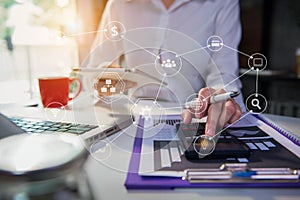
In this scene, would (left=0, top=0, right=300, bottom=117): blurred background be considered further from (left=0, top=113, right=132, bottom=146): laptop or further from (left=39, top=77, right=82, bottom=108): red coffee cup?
(left=0, top=113, right=132, bottom=146): laptop

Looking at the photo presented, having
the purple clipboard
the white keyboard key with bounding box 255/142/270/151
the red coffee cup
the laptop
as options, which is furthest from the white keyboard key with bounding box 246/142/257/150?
the red coffee cup

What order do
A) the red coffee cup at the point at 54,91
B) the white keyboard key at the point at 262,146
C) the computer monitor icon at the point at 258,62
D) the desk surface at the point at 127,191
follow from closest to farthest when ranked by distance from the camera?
the desk surface at the point at 127,191, the white keyboard key at the point at 262,146, the red coffee cup at the point at 54,91, the computer monitor icon at the point at 258,62

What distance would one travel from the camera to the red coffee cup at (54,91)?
28.6 inches

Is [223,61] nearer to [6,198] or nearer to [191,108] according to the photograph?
[191,108]

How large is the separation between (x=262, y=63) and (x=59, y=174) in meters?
0.78

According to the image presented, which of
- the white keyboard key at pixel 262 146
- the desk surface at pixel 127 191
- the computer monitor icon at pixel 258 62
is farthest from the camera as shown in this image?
the computer monitor icon at pixel 258 62

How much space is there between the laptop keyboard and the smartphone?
0.18 m

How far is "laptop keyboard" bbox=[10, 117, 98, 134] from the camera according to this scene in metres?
0.52

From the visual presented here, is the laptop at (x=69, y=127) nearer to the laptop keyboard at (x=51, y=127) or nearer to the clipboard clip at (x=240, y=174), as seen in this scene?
the laptop keyboard at (x=51, y=127)

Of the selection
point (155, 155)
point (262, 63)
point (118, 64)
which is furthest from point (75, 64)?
point (262, 63)

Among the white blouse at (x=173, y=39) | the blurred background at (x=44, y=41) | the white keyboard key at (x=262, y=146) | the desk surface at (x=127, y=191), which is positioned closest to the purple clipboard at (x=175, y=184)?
the desk surface at (x=127, y=191)

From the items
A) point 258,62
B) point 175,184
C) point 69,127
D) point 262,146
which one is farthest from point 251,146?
point 258,62

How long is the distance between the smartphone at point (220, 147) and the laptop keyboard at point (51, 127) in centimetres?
18

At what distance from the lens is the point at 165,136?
518 mm
